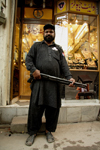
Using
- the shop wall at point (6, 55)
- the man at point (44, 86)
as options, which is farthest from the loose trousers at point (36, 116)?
the shop wall at point (6, 55)

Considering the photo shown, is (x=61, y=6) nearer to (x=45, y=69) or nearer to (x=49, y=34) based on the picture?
(x=49, y=34)

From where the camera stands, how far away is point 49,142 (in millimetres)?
2127

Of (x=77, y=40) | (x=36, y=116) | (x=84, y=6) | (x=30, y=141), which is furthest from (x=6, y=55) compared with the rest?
(x=84, y=6)

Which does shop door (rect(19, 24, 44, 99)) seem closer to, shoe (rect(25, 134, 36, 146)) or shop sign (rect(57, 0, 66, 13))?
shop sign (rect(57, 0, 66, 13))

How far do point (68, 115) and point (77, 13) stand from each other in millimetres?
3586

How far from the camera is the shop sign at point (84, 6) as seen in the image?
4.15m

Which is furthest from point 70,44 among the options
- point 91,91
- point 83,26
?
point 91,91

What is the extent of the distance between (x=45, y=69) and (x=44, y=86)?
0.32 metres

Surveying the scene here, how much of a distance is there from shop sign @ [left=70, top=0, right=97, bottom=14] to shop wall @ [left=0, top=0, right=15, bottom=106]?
2.30 metres

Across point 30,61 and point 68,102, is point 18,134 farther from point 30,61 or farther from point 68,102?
point 68,102

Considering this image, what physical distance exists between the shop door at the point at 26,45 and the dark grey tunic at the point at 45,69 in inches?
93.8

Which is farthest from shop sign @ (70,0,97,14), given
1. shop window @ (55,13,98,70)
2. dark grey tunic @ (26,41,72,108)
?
dark grey tunic @ (26,41,72,108)

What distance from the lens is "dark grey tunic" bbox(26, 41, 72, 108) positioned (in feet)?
6.84

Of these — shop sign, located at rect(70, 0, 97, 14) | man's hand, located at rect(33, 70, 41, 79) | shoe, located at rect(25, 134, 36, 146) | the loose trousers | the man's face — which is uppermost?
shop sign, located at rect(70, 0, 97, 14)
